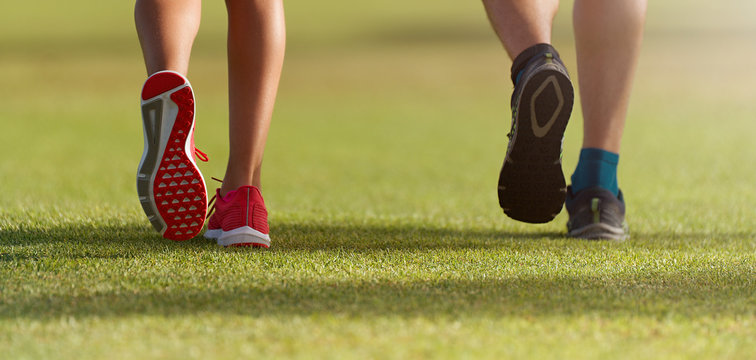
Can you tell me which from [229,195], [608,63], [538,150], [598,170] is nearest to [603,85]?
[608,63]

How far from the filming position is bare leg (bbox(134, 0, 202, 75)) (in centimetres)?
183

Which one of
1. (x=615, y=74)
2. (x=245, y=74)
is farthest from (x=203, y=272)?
(x=615, y=74)

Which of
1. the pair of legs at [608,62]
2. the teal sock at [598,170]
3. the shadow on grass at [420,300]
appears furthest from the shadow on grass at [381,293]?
the pair of legs at [608,62]

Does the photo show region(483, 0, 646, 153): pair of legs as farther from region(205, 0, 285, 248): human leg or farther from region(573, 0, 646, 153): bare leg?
region(205, 0, 285, 248): human leg

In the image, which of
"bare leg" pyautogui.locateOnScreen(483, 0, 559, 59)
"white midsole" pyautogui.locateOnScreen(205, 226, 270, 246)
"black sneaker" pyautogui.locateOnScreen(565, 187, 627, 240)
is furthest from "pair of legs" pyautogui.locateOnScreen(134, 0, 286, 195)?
"black sneaker" pyautogui.locateOnScreen(565, 187, 627, 240)

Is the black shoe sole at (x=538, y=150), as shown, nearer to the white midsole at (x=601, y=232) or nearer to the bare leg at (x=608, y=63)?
the white midsole at (x=601, y=232)

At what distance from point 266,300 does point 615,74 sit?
55.8 inches

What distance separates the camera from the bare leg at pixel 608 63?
93.0 inches

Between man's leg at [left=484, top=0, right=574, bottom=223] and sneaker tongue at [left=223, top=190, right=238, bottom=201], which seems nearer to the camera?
man's leg at [left=484, top=0, right=574, bottom=223]

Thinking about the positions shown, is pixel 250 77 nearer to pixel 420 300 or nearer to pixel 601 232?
pixel 420 300

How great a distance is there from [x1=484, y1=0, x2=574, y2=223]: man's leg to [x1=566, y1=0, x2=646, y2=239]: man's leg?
47 centimetres

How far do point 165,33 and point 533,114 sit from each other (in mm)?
823

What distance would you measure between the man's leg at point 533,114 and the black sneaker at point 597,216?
1.28ft

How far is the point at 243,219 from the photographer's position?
1.90 m
